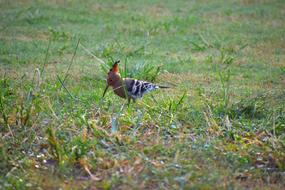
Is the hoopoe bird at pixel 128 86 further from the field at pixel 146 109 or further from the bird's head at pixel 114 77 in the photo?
the field at pixel 146 109

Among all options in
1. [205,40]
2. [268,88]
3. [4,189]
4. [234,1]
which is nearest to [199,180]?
[4,189]

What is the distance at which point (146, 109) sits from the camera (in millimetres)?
6949

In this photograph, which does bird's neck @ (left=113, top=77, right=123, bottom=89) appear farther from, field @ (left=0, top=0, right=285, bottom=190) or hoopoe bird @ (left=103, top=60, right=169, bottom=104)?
field @ (left=0, top=0, right=285, bottom=190)

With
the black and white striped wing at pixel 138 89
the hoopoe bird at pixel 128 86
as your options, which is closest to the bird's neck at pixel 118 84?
the hoopoe bird at pixel 128 86

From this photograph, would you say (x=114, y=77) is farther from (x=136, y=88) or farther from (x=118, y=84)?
(x=136, y=88)

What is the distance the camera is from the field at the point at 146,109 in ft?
17.6

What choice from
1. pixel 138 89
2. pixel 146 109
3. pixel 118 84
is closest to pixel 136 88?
pixel 138 89

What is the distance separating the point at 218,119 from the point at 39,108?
72.8 inches

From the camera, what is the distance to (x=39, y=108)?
6.15 metres

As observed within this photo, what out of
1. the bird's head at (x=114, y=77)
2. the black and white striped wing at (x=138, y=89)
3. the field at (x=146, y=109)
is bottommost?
the field at (x=146, y=109)

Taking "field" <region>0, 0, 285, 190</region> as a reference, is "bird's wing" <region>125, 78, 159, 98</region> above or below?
→ above

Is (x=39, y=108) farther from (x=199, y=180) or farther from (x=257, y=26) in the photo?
(x=257, y=26)

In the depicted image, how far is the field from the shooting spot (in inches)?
211

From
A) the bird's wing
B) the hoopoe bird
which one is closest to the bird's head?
the hoopoe bird
